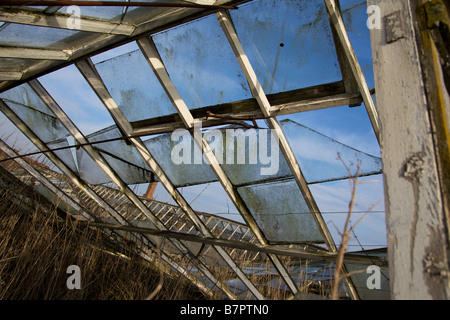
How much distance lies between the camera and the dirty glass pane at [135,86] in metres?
3.12

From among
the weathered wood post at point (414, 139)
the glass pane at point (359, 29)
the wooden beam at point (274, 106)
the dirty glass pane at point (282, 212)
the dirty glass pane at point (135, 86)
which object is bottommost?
the weathered wood post at point (414, 139)

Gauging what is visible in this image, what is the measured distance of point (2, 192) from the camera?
13.2ft

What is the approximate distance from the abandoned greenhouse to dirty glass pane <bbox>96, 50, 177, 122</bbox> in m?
0.01

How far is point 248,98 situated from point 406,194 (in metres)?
2.08

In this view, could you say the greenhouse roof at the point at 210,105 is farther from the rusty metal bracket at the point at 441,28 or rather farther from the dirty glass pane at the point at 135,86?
the rusty metal bracket at the point at 441,28

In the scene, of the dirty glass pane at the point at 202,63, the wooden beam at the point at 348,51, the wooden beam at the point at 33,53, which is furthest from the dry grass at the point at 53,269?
the wooden beam at the point at 348,51

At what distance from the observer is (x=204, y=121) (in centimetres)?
306

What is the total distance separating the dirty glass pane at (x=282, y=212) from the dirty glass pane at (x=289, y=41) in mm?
1114

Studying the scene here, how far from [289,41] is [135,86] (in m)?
1.51

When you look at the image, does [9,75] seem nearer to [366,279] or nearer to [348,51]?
[348,51]

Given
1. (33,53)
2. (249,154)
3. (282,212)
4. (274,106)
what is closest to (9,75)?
(33,53)

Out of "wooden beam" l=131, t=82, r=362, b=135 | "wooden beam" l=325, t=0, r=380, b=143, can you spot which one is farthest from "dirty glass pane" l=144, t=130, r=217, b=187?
"wooden beam" l=325, t=0, r=380, b=143

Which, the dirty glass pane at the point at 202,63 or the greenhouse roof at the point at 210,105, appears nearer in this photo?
the greenhouse roof at the point at 210,105

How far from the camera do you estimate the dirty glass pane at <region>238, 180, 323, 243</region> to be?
11.2 feet
